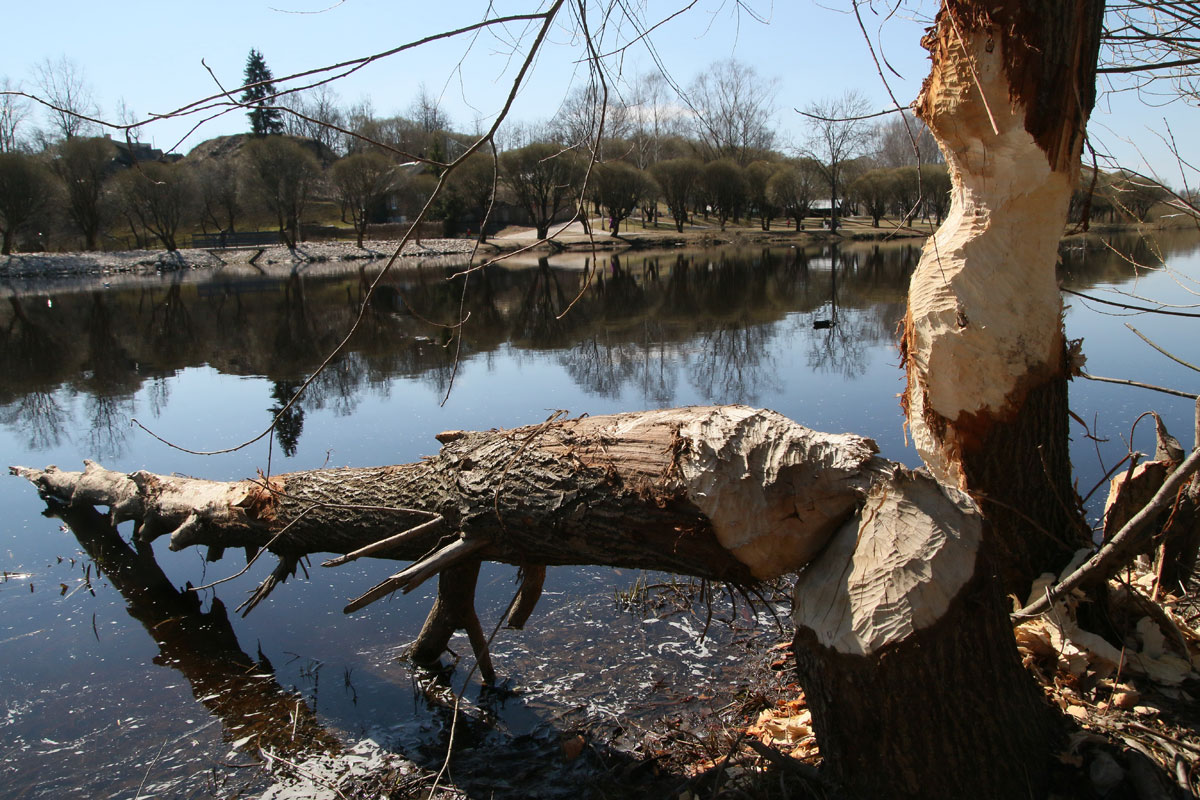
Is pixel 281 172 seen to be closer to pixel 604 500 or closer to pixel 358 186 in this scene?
pixel 358 186

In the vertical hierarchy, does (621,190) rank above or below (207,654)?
above

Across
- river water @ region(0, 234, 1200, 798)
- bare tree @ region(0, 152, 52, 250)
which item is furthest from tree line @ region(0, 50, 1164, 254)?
river water @ region(0, 234, 1200, 798)

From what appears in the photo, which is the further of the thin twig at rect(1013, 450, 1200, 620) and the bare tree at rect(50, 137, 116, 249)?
the bare tree at rect(50, 137, 116, 249)

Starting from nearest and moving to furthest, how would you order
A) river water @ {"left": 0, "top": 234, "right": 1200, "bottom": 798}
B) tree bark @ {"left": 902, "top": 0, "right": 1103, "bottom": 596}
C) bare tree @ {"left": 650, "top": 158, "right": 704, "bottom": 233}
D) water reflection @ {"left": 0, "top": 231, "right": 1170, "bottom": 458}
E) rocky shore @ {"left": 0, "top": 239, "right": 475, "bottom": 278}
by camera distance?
tree bark @ {"left": 902, "top": 0, "right": 1103, "bottom": 596}
river water @ {"left": 0, "top": 234, "right": 1200, "bottom": 798}
water reflection @ {"left": 0, "top": 231, "right": 1170, "bottom": 458}
rocky shore @ {"left": 0, "top": 239, "right": 475, "bottom": 278}
bare tree @ {"left": 650, "top": 158, "right": 704, "bottom": 233}

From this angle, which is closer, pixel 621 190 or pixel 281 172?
pixel 281 172

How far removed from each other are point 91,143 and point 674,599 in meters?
49.7

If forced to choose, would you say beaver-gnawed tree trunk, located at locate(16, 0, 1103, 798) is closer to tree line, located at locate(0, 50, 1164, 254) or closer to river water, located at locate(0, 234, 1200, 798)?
river water, located at locate(0, 234, 1200, 798)

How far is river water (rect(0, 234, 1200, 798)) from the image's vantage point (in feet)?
13.6

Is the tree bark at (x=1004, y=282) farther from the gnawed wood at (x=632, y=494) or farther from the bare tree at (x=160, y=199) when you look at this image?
the bare tree at (x=160, y=199)

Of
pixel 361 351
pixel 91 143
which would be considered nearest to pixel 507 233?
pixel 91 143

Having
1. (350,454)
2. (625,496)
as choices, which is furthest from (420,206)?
(625,496)

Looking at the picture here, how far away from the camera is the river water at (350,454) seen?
4141 mm

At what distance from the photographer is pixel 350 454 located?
8812mm

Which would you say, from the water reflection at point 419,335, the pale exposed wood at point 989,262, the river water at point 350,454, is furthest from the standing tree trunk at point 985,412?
the water reflection at point 419,335
